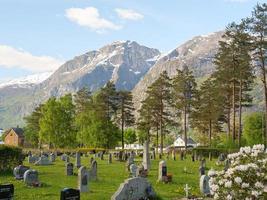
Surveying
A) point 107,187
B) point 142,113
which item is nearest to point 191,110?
point 142,113

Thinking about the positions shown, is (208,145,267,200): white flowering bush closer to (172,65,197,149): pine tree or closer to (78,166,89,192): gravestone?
(78,166,89,192): gravestone

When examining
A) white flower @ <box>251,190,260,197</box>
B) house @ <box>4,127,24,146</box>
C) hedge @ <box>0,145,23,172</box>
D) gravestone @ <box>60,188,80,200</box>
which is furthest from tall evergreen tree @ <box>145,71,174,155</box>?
house @ <box>4,127,24,146</box>

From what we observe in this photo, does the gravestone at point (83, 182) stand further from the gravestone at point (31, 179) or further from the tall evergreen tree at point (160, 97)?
the tall evergreen tree at point (160, 97)

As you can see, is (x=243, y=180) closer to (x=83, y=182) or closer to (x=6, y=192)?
(x=6, y=192)

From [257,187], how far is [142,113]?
68308 millimetres

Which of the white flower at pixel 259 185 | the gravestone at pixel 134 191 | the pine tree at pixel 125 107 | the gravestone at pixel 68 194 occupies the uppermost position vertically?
the pine tree at pixel 125 107

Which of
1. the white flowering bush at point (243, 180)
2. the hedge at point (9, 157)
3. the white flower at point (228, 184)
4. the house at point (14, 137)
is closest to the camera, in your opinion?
the white flower at point (228, 184)

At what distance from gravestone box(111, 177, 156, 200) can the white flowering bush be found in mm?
4869

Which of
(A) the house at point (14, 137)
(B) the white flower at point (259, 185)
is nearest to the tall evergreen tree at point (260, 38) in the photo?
(B) the white flower at point (259, 185)

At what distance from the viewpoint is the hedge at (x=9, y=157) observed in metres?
32.2

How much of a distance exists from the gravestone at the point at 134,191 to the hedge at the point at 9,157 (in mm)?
16053

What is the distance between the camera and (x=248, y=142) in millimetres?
70000

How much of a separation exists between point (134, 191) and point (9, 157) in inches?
677

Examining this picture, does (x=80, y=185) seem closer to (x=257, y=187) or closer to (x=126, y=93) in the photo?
(x=257, y=187)
